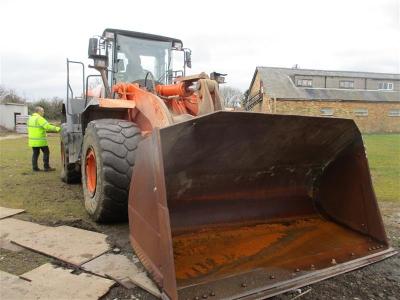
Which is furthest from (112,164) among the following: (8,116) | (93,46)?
(8,116)

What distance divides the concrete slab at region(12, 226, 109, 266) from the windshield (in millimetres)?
2315

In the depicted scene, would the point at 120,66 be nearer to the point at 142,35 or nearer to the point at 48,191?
the point at 142,35

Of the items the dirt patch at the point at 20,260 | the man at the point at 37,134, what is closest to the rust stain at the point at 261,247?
the dirt patch at the point at 20,260

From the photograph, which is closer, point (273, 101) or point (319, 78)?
point (273, 101)

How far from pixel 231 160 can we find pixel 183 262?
3.49 feet

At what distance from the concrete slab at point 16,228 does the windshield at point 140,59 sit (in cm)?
226

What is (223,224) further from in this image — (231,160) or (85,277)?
(85,277)

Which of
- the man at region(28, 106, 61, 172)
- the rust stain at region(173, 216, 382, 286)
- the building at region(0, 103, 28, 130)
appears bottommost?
the building at region(0, 103, 28, 130)

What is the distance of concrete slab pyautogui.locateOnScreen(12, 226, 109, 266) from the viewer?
3777 millimetres

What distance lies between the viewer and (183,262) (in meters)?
3.07

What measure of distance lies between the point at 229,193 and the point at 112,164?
3.97 feet

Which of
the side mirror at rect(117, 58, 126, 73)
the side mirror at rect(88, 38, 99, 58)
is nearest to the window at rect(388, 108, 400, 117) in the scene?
the side mirror at rect(117, 58, 126, 73)

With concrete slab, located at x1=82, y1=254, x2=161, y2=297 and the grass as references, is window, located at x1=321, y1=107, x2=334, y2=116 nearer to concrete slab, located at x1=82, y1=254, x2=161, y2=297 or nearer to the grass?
the grass

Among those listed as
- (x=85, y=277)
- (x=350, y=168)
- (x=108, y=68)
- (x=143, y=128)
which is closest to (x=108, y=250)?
(x=85, y=277)
